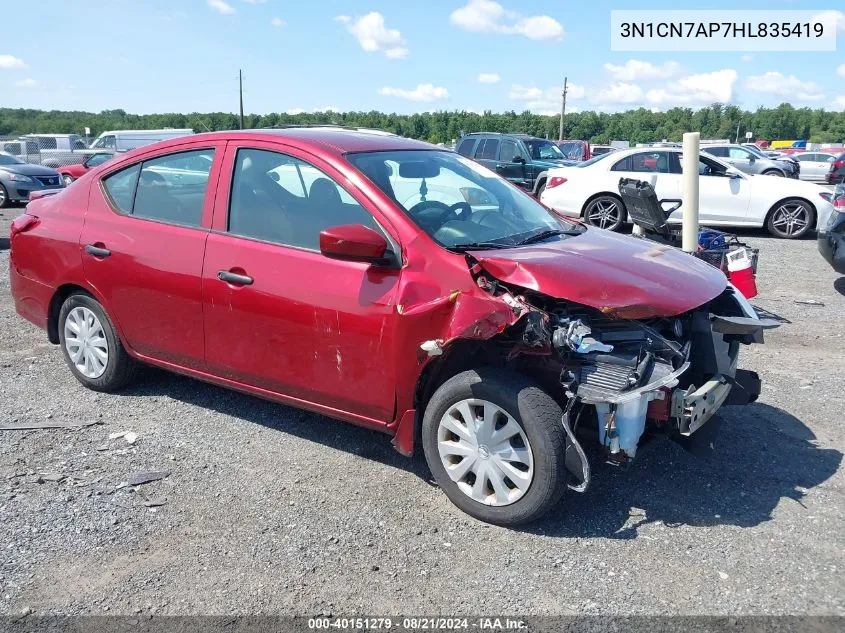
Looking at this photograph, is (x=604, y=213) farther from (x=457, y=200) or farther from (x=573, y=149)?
(x=573, y=149)

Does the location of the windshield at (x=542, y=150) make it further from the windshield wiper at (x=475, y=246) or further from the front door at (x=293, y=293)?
the windshield wiper at (x=475, y=246)

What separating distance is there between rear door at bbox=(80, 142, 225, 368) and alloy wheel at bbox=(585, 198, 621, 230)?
926 centimetres

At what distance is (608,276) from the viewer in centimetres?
352

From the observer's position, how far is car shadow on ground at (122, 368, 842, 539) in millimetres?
3621

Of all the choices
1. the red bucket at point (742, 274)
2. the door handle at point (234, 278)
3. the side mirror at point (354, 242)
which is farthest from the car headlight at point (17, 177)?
the red bucket at point (742, 274)

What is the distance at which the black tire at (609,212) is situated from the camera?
1273 centimetres

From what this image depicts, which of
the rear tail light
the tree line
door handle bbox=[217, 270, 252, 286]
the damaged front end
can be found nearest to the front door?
door handle bbox=[217, 270, 252, 286]

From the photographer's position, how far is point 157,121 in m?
72.6

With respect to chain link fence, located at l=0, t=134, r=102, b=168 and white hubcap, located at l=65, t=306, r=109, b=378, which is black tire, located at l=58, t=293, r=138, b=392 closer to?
white hubcap, located at l=65, t=306, r=109, b=378

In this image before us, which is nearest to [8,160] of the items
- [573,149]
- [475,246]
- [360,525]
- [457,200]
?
[573,149]

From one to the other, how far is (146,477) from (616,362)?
252cm

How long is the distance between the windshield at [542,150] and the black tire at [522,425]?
47.4ft

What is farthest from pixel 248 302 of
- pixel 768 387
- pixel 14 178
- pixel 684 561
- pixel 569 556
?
pixel 14 178

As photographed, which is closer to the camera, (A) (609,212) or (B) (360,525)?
(B) (360,525)
